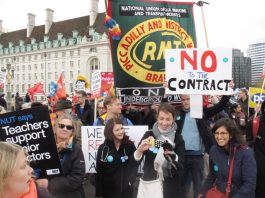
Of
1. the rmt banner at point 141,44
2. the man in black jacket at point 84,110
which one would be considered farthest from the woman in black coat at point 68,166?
the man in black jacket at point 84,110

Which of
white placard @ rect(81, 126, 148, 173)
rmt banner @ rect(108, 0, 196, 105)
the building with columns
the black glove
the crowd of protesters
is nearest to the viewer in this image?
the crowd of protesters

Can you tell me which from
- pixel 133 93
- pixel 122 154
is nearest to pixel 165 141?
pixel 122 154

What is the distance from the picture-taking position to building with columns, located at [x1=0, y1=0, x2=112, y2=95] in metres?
70.4

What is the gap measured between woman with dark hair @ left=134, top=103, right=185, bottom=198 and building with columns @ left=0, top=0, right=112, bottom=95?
64.7 m

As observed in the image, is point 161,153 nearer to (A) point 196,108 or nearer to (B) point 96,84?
(A) point 196,108

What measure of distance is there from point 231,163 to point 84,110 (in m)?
5.37

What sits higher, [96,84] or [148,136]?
[96,84]

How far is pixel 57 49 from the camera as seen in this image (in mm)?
80000

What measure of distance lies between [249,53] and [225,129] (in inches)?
1873

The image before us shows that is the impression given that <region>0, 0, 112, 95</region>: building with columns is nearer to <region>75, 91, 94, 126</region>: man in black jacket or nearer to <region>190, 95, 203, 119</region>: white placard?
<region>75, 91, 94, 126</region>: man in black jacket

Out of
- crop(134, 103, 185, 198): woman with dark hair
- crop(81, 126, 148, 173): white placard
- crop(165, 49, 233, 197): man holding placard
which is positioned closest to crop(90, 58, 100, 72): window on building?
crop(81, 126, 148, 173): white placard

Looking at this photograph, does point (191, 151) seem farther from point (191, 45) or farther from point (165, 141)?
point (191, 45)

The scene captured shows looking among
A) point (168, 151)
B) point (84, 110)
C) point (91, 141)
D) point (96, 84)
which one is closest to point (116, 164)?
point (168, 151)

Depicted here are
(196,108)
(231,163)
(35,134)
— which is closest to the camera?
(35,134)
